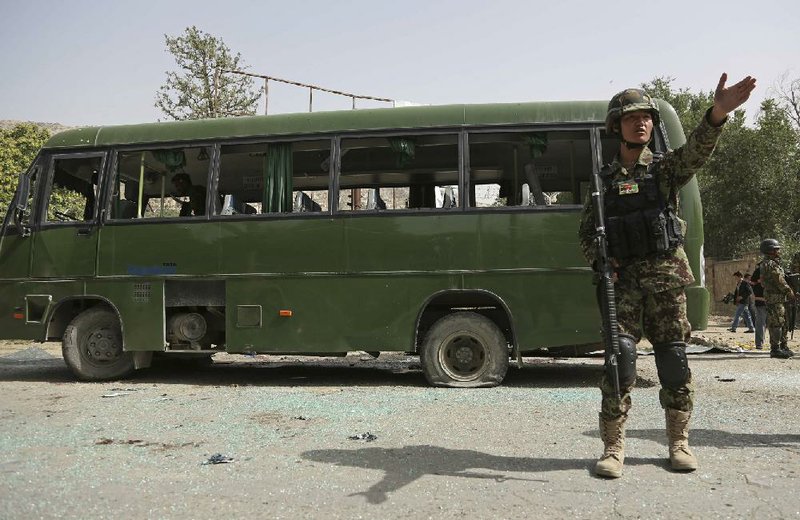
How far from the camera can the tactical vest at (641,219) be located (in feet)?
11.9

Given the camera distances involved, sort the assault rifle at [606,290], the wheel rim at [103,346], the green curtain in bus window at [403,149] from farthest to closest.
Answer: the wheel rim at [103,346] → the green curtain in bus window at [403,149] → the assault rifle at [606,290]

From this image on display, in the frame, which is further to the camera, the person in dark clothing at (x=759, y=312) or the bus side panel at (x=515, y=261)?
the person in dark clothing at (x=759, y=312)

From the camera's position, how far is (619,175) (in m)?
3.77

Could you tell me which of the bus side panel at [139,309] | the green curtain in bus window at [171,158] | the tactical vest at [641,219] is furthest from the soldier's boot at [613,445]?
the green curtain in bus window at [171,158]

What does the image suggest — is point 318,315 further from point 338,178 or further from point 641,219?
point 641,219

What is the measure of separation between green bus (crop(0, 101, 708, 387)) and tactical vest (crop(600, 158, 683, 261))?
2.85 m

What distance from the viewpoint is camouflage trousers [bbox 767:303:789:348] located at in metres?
9.77

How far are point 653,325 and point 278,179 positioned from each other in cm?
472

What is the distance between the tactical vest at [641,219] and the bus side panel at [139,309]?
529cm

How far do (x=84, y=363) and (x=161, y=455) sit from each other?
4.06 meters

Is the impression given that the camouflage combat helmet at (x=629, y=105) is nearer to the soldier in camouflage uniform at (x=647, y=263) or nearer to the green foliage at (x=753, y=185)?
the soldier in camouflage uniform at (x=647, y=263)

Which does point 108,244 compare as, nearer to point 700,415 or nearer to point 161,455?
point 161,455

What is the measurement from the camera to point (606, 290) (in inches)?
141

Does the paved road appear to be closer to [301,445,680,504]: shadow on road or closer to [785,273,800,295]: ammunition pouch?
[301,445,680,504]: shadow on road
